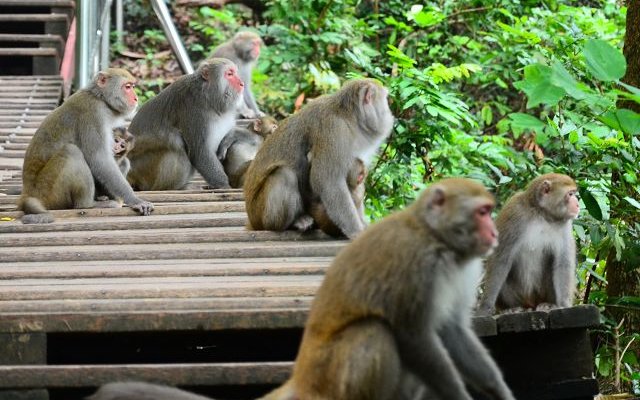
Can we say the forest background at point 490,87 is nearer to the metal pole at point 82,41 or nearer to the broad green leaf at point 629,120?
the broad green leaf at point 629,120

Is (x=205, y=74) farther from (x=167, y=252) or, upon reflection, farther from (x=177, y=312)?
(x=177, y=312)

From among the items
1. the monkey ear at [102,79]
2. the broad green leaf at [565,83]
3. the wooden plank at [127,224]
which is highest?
the broad green leaf at [565,83]

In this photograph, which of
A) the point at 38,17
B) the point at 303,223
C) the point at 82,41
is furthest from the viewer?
the point at 38,17

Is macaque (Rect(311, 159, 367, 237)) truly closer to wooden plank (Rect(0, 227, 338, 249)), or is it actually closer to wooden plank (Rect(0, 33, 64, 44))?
wooden plank (Rect(0, 227, 338, 249))

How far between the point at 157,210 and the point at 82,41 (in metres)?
3.35

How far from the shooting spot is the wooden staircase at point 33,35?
12.9 m

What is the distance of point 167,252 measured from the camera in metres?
6.21

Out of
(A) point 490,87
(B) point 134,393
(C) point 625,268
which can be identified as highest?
(B) point 134,393

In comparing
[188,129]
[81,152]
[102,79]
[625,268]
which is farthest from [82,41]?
[625,268]

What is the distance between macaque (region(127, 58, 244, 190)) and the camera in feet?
29.3

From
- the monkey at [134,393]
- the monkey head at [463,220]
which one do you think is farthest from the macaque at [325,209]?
the monkey at [134,393]

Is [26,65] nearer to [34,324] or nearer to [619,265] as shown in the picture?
[619,265]

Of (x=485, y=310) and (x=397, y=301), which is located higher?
(x=397, y=301)

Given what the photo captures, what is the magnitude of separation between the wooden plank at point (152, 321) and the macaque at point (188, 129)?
427cm
